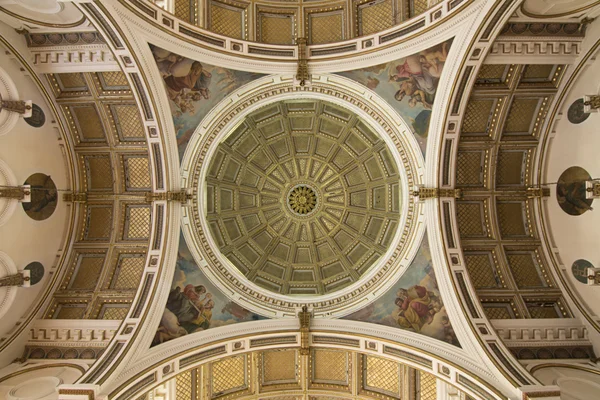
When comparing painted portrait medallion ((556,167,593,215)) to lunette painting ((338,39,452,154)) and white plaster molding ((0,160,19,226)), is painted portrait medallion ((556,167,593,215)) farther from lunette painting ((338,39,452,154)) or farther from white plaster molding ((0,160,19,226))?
white plaster molding ((0,160,19,226))

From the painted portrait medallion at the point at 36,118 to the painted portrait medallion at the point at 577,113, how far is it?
59.1 feet

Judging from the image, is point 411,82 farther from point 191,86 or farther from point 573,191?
point 191,86

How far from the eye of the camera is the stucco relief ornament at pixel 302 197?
14281 mm

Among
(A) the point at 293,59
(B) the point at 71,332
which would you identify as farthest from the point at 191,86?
(B) the point at 71,332

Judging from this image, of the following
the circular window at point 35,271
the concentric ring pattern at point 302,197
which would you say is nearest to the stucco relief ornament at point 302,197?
the concentric ring pattern at point 302,197

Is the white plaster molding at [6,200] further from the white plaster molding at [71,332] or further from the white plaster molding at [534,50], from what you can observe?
the white plaster molding at [534,50]

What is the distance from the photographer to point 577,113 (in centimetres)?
1211

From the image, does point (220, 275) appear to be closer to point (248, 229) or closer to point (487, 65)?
point (248, 229)

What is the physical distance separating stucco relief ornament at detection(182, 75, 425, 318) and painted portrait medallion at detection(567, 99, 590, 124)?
16.3ft

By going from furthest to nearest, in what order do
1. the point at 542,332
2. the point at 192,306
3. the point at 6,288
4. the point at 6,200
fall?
1. the point at 192,306
2. the point at 542,332
3. the point at 6,288
4. the point at 6,200

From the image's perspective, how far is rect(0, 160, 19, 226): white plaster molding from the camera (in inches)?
449

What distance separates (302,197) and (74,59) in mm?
10660

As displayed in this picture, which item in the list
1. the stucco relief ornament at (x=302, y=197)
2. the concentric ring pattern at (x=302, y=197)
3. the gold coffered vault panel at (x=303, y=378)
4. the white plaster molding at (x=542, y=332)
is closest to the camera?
the white plaster molding at (x=542, y=332)

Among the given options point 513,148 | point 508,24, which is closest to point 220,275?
point 513,148
